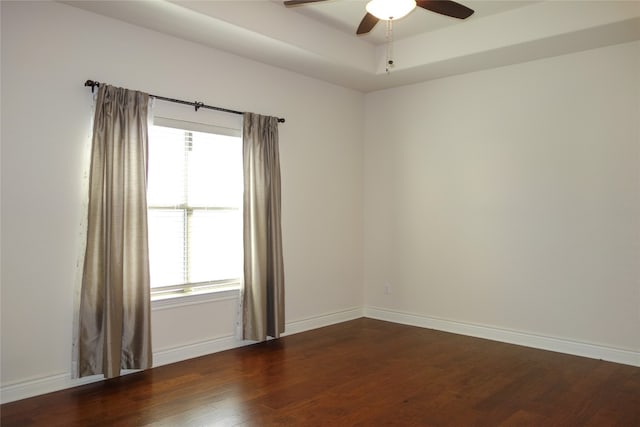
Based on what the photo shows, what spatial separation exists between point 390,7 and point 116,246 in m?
2.56

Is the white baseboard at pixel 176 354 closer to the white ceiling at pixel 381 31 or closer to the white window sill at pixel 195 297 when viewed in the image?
the white window sill at pixel 195 297

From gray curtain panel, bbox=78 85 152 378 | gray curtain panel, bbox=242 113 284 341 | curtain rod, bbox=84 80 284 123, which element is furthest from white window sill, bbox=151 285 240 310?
curtain rod, bbox=84 80 284 123

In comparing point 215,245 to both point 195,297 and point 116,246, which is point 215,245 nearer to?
point 195,297

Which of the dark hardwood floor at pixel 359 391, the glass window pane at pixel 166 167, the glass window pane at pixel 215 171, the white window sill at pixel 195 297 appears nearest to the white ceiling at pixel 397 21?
the glass window pane at pixel 215 171

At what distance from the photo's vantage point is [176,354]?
4.13m

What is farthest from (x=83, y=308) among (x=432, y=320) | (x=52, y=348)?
(x=432, y=320)

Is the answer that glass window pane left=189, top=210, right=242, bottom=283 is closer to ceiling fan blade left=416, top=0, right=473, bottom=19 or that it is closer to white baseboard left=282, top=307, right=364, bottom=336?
white baseboard left=282, top=307, right=364, bottom=336

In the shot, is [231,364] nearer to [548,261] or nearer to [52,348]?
[52,348]

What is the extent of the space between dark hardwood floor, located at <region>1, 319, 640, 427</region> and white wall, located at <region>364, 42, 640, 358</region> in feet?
1.77

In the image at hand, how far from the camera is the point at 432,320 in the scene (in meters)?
5.40

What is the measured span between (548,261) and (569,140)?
1.16 meters

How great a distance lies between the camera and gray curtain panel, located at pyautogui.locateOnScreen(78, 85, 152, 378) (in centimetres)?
348

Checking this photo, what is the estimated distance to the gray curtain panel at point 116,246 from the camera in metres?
3.48

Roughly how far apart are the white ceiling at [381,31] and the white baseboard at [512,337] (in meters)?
2.72
